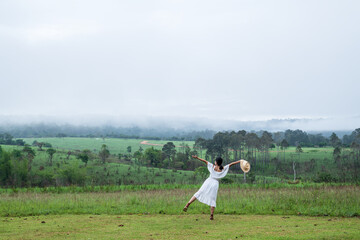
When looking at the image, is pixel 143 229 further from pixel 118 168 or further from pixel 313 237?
pixel 118 168

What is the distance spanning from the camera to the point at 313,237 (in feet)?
27.5

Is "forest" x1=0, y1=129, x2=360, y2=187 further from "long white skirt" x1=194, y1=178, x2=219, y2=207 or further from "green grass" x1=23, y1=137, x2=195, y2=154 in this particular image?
"long white skirt" x1=194, y1=178, x2=219, y2=207

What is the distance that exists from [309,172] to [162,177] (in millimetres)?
30698

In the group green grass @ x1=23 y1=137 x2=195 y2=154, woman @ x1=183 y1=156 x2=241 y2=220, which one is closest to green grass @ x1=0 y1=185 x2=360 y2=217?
woman @ x1=183 y1=156 x2=241 y2=220

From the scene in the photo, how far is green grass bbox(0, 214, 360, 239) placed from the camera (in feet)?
29.0

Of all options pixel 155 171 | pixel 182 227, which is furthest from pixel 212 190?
pixel 155 171

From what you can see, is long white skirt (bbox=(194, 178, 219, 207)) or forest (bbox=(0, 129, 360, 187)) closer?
long white skirt (bbox=(194, 178, 219, 207))

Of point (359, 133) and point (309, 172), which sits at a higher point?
point (359, 133)

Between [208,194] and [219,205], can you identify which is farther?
[219,205]

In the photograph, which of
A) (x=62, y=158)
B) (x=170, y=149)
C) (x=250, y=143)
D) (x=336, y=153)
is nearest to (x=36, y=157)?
(x=62, y=158)

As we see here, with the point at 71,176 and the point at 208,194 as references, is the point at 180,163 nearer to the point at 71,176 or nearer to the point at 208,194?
the point at 71,176

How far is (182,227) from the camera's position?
10.1 m

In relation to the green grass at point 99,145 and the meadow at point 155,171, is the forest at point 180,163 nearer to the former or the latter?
the meadow at point 155,171

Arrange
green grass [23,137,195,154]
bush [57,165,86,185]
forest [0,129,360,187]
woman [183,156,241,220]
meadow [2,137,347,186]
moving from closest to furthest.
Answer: woman [183,156,241,220]
bush [57,165,86,185]
forest [0,129,360,187]
meadow [2,137,347,186]
green grass [23,137,195,154]
